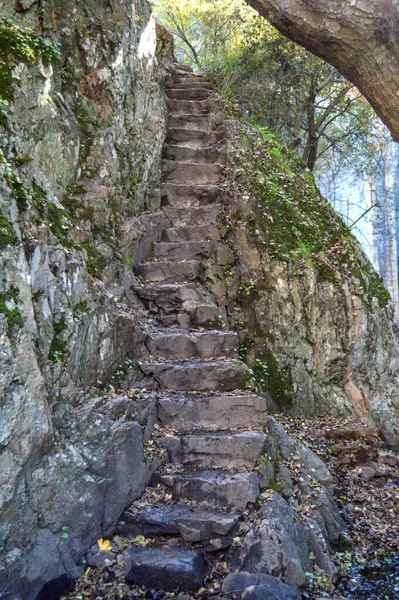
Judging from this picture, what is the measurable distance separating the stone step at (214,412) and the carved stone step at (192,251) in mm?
2774

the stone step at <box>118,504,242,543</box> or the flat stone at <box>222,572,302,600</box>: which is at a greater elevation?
the stone step at <box>118,504,242,543</box>

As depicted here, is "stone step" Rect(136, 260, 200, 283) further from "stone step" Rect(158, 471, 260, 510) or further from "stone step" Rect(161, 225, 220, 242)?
"stone step" Rect(158, 471, 260, 510)

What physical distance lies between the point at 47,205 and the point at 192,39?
11.3 meters

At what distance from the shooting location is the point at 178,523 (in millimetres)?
3795

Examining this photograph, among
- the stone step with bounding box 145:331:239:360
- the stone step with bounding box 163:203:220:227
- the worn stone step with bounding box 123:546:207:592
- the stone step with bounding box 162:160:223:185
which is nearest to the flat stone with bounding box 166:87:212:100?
the stone step with bounding box 162:160:223:185

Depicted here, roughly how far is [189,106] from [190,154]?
1.72 m

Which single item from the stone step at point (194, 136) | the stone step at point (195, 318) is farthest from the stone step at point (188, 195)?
the stone step at point (195, 318)

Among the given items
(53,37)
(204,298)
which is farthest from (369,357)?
(53,37)

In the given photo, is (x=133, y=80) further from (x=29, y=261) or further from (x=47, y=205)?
(x=29, y=261)

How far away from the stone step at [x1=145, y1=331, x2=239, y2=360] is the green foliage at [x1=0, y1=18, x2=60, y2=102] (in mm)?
2879

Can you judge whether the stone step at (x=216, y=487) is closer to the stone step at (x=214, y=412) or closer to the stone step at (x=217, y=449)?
the stone step at (x=217, y=449)

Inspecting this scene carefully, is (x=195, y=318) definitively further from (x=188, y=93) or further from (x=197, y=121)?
(x=188, y=93)

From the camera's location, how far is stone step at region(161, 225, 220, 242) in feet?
24.0

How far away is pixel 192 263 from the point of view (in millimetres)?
6691
